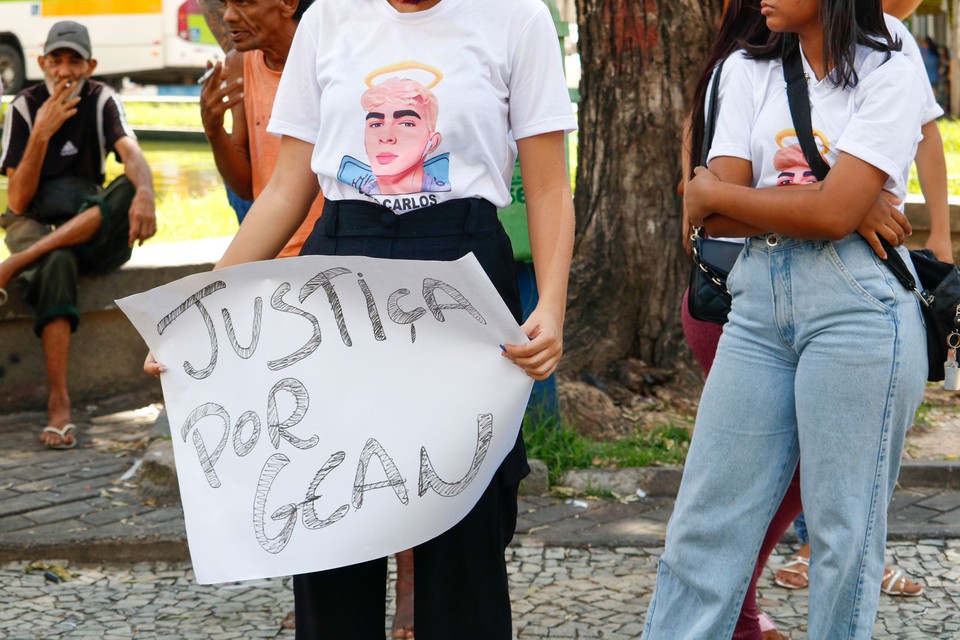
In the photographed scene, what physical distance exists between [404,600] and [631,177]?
260 centimetres

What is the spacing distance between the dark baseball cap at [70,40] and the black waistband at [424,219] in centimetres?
419

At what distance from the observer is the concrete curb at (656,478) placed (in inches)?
200

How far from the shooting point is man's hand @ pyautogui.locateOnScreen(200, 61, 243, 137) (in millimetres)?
3859

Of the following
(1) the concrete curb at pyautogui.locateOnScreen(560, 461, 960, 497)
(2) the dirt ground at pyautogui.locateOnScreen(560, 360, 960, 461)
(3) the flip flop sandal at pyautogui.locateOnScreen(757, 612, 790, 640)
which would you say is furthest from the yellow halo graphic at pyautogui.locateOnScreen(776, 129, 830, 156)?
(2) the dirt ground at pyautogui.locateOnScreen(560, 360, 960, 461)

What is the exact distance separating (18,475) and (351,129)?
340 centimetres

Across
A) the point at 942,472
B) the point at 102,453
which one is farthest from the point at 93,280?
the point at 942,472

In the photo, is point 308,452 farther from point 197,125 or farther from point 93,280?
point 197,125

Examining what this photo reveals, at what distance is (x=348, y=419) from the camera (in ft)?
8.24

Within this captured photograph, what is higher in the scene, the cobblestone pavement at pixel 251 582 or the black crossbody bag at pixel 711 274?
the black crossbody bag at pixel 711 274

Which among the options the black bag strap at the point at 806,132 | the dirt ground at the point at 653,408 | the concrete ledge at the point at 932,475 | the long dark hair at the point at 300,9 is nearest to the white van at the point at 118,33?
the dirt ground at the point at 653,408

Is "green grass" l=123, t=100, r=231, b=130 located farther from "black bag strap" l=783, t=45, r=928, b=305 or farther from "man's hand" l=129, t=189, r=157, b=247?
"black bag strap" l=783, t=45, r=928, b=305

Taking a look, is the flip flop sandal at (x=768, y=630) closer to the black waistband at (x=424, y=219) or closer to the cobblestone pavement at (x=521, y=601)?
the cobblestone pavement at (x=521, y=601)

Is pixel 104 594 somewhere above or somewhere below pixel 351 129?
below

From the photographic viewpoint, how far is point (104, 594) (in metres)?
4.28
